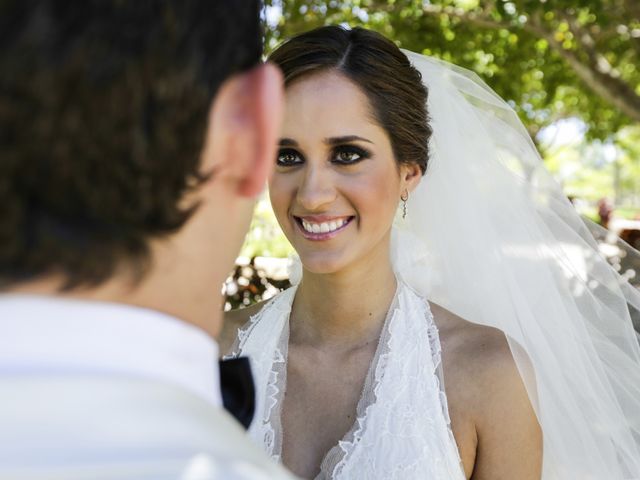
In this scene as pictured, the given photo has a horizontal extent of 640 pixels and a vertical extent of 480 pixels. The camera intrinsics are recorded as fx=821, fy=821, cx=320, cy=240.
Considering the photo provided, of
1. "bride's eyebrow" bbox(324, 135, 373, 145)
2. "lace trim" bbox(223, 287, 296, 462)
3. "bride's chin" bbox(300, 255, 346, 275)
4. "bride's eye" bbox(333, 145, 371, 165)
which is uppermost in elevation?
"bride's eyebrow" bbox(324, 135, 373, 145)

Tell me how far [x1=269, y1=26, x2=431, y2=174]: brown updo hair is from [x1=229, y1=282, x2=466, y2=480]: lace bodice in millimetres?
548

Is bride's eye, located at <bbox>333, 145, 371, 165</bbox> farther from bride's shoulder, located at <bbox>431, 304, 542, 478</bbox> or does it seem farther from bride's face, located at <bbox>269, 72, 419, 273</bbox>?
bride's shoulder, located at <bbox>431, 304, 542, 478</bbox>

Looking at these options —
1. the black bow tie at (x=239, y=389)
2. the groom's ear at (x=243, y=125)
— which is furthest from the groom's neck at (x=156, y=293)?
the black bow tie at (x=239, y=389)

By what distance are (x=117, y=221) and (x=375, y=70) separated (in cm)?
199

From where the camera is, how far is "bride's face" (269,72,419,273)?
8.66 feet

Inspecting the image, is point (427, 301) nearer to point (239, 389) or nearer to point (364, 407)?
point (364, 407)

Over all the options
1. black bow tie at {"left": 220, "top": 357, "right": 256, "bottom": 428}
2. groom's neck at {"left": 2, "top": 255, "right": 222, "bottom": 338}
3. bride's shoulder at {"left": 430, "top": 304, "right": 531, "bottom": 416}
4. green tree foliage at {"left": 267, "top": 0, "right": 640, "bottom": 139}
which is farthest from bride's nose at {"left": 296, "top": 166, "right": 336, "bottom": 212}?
green tree foliage at {"left": 267, "top": 0, "right": 640, "bottom": 139}

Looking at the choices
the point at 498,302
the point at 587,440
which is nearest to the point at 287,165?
the point at 498,302

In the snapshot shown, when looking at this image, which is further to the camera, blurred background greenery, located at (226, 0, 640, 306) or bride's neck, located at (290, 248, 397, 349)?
blurred background greenery, located at (226, 0, 640, 306)

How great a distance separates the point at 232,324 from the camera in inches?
125

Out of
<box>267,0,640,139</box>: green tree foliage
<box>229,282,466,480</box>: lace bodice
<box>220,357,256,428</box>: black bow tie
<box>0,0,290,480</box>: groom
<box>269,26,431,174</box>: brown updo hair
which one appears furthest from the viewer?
<box>267,0,640,139</box>: green tree foliage

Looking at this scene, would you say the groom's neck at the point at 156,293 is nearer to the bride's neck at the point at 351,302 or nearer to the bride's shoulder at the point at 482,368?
the bride's shoulder at the point at 482,368

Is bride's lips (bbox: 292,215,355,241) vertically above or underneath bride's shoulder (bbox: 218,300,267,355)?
above

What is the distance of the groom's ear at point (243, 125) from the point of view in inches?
36.8
